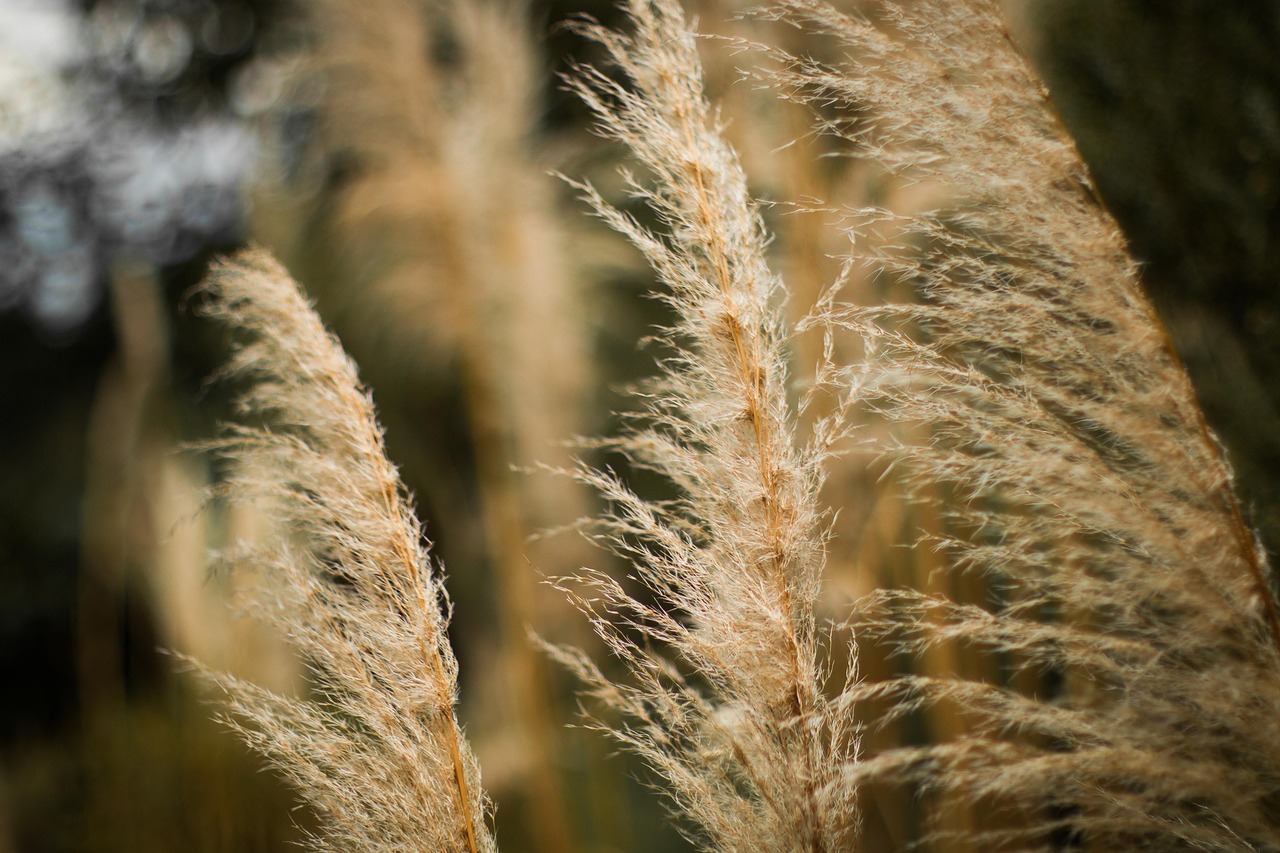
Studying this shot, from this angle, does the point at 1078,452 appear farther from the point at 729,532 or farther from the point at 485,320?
the point at 485,320

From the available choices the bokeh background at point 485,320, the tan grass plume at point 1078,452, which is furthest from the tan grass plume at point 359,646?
the tan grass plume at point 1078,452

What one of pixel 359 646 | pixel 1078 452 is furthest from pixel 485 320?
pixel 1078 452

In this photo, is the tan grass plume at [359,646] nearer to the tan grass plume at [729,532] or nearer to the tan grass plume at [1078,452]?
the tan grass plume at [729,532]

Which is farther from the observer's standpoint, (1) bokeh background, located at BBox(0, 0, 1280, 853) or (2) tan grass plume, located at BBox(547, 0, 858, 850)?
(1) bokeh background, located at BBox(0, 0, 1280, 853)

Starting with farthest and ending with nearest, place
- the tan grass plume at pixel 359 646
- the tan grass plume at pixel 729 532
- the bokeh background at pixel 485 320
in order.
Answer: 1. the bokeh background at pixel 485 320
2. the tan grass plume at pixel 359 646
3. the tan grass plume at pixel 729 532

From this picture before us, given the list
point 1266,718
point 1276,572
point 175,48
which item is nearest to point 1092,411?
point 1266,718

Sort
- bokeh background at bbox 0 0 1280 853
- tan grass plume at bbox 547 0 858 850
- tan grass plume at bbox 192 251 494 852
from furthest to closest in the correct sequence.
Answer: bokeh background at bbox 0 0 1280 853 < tan grass plume at bbox 192 251 494 852 < tan grass plume at bbox 547 0 858 850

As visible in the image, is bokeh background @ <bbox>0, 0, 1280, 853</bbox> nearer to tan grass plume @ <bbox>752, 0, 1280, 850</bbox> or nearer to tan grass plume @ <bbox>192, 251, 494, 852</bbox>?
tan grass plume @ <bbox>192, 251, 494, 852</bbox>

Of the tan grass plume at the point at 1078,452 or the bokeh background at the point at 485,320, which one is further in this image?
the bokeh background at the point at 485,320

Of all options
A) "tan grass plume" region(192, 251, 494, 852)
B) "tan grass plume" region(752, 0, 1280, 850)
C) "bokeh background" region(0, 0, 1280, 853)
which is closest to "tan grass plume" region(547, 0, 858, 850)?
"tan grass plume" region(752, 0, 1280, 850)
